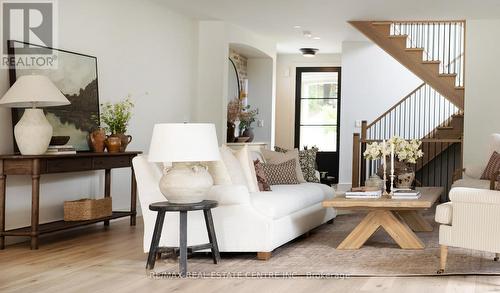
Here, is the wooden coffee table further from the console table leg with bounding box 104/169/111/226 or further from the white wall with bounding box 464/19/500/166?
the white wall with bounding box 464/19/500/166

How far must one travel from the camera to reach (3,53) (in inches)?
235

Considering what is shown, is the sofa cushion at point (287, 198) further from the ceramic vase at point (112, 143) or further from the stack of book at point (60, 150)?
the stack of book at point (60, 150)

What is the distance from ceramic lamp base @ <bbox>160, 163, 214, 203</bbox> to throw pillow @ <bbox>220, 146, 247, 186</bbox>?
0.82 metres

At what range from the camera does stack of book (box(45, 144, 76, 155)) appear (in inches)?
237

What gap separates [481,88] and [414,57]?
1.07m

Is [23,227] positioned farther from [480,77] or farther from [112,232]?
[480,77]

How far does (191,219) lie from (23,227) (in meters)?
1.85

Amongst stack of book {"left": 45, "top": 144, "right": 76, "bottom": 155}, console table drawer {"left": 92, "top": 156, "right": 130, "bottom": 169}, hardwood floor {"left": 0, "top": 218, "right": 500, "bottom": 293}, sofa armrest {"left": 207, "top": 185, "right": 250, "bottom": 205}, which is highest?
stack of book {"left": 45, "top": 144, "right": 76, "bottom": 155}

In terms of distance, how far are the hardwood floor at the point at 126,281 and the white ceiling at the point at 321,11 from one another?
4.19 m

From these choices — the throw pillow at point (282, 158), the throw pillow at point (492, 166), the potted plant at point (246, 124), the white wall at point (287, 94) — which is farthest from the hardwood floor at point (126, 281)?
the white wall at point (287, 94)

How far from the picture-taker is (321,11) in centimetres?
912

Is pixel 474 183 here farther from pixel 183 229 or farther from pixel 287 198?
pixel 183 229

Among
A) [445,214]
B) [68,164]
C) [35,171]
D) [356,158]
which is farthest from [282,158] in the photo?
[356,158]

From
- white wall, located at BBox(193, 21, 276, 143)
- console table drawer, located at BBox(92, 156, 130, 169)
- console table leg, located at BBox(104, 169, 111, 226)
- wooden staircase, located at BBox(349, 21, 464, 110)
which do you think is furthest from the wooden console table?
wooden staircase, located at BBox(349, 21, 464, 110)
